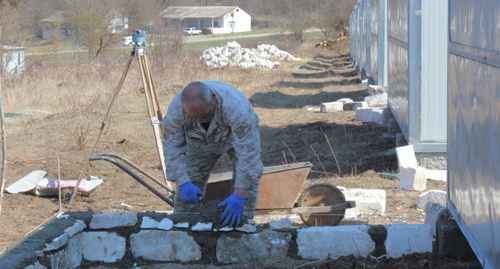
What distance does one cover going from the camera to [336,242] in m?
5.63

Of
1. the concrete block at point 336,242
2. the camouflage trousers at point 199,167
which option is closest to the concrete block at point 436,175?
the concrete block at point 336,242

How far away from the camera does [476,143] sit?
4523 millimetres

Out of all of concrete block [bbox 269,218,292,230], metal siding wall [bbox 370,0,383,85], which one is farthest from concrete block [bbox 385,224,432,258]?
metal siding wall [bbox 370,0,383,85]

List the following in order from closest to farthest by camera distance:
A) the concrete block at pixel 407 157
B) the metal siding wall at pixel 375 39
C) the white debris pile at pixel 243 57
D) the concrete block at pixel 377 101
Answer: the concrete block at pixel 407 157, the concrete block at pixel 377 101, the metal siding wall at pixel 375 39, the white debris pile at pixel 243 57

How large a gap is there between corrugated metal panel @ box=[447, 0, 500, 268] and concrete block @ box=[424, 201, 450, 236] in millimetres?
106

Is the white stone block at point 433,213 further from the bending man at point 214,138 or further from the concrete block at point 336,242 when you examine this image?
the bending man at point 214,138

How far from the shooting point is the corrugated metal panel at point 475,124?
3961 millimetres

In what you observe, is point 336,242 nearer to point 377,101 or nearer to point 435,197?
point 435,197

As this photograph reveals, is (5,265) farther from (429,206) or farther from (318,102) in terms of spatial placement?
(318,102)

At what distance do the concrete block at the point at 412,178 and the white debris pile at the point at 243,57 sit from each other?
2514 cm

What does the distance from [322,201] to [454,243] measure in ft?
5.58

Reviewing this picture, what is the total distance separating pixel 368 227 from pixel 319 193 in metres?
1.15

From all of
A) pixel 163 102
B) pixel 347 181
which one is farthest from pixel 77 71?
pixel 347 181

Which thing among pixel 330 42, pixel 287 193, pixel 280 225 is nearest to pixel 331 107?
pixel 287 193
